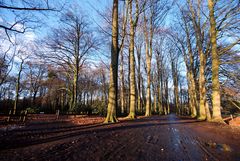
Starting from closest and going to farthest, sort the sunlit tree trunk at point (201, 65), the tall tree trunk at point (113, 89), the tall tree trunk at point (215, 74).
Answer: the tall tree trunk at point (113, 89) < the tall tree trunk at point (215, 74) < the sunlit tree trunk at point (201, 65)

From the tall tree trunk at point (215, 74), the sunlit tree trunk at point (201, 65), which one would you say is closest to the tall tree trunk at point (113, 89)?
the tall tree trunk at point (215, 74)

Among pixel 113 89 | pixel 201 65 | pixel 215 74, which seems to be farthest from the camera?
pixel 201 65

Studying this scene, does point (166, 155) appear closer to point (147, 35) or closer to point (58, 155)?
point (58, 155)

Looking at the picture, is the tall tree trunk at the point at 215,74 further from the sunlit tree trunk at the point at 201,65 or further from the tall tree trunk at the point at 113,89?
the tall tree trunk at the point at 113,89

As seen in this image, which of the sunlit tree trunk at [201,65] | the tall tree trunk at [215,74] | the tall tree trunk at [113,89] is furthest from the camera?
the sunlit tree trunk at [201,65]

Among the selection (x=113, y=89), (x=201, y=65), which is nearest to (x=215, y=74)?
(x=201, y=65)

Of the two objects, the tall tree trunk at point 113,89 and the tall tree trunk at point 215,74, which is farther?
the tall tree trunk at point 215,74

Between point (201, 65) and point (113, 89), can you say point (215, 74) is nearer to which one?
point (201, 65)

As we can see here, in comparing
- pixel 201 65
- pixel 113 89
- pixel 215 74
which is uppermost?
pixel 201 65

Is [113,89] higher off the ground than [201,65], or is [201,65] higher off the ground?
[201,65]

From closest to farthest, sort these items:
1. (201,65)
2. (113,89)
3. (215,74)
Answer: (113,89) < (215,74) < (201,65)

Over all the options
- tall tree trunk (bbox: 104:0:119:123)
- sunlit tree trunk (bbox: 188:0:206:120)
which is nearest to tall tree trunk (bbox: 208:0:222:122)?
sunlit tree trunk (bbox: 188:0:206:120)

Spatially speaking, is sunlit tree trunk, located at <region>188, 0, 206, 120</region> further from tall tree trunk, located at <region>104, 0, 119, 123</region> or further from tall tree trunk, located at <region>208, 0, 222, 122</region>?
tall tree trunk, located at <region>104, 0, 119, 123</region>

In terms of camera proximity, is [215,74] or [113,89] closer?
[113,89]
